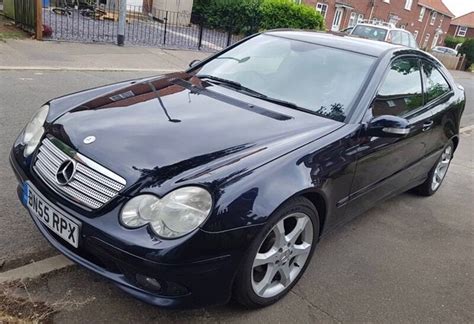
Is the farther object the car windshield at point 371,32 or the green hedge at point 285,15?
the green hedge at point 285,15

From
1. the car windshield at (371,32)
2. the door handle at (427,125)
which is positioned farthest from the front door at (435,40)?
the door handle at (427,125)

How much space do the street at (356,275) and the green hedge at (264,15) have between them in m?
14.1

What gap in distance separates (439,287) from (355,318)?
2.98 feet

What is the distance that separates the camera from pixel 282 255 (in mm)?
2598

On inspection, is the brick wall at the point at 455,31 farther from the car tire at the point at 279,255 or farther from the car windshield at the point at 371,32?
the car tire at the point at 279,255

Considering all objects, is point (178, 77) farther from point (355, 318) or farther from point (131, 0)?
point (131, 0)

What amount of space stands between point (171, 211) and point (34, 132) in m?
1.26

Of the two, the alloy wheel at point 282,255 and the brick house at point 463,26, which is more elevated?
the brick house at point 463,26

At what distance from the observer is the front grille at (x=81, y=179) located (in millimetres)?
2170

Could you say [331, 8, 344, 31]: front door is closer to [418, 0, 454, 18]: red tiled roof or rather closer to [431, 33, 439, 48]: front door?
[418, 0, 454, 18]: red tiled roof

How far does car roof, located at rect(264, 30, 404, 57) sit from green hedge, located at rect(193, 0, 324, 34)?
13716 mm

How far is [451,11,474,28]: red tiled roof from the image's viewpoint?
5878 cm

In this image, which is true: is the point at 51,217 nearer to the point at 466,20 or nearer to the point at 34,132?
the point at 34,132

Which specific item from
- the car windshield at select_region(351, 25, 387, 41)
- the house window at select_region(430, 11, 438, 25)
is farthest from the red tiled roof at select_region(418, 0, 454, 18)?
the car windshield at select_region(351, 25, 387, 41)
